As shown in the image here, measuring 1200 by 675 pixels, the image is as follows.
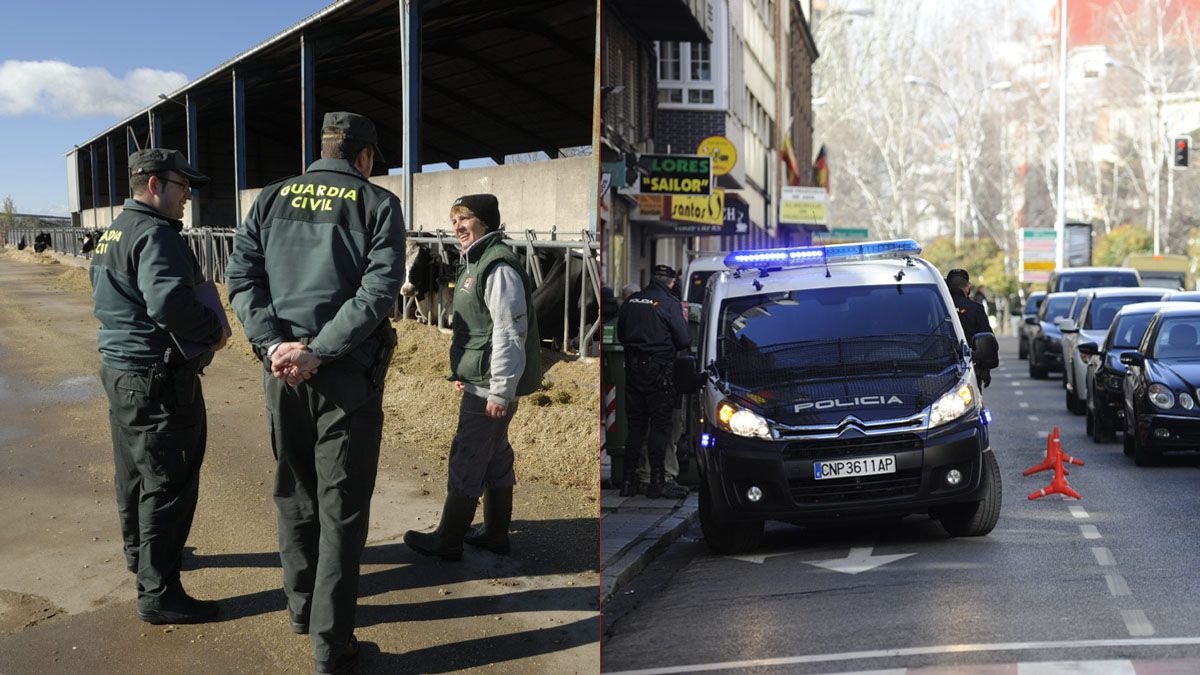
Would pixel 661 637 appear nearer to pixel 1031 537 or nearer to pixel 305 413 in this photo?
pixel 305 413

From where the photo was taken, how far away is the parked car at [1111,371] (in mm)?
16859

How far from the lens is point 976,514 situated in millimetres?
9570

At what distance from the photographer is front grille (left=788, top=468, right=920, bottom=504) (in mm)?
8906

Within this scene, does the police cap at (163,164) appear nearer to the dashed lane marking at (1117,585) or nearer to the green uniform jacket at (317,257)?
the green uniform jacket at (317,257)

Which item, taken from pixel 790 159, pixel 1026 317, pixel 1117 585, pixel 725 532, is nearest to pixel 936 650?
pixel 1117 585

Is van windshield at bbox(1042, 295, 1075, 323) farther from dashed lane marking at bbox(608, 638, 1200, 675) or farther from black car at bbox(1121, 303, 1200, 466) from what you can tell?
dashed lane marking at bbox(608, 638, 1200, 675)

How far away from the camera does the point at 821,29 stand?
938 cm

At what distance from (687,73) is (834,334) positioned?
3.01 metres

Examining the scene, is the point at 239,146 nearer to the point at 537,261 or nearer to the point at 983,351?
the point at 537,261

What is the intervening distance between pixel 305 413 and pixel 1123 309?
14621mm

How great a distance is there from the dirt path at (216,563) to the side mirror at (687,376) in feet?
8.60

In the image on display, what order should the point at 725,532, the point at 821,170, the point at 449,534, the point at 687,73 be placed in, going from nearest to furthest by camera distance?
the point at 449,534
the point at 725,532
the point at 821,170
the point at 687,73

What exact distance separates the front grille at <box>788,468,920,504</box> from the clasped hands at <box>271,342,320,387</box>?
413cm

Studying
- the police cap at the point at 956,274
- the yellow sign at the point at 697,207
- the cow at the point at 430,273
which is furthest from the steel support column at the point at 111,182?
the yellow sign at the point at 697,207
